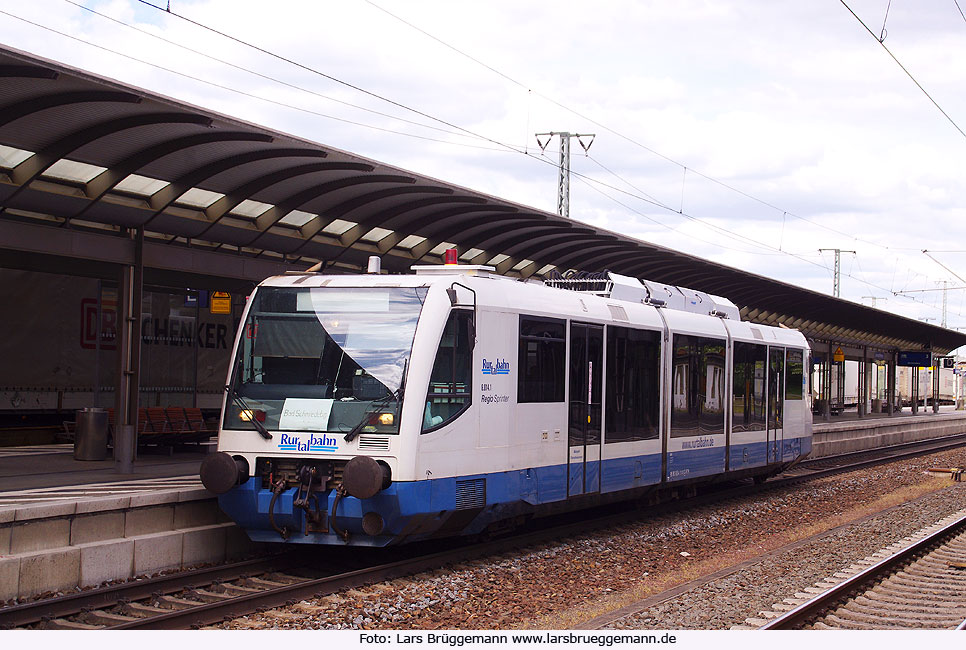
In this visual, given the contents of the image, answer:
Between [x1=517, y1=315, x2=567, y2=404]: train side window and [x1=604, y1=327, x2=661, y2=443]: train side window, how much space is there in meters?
1.24

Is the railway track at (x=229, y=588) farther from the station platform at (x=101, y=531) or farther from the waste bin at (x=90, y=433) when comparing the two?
the waste bin at (x=90, y=433)

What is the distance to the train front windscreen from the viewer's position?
1032 centimetres

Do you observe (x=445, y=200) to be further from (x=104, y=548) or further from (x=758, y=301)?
(x=758, y=301)

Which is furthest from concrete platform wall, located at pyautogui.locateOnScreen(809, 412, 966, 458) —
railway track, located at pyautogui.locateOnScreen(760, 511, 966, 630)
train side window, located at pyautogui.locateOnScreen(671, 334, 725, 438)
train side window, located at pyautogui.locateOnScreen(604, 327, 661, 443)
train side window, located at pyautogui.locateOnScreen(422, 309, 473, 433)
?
train side window, located at pyautogui.locateOnScreen(422, 309, 473, 433)

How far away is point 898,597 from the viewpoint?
388 inches

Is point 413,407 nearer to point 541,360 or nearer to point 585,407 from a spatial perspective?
point 541,360

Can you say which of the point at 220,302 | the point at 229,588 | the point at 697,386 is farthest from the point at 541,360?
the point at 220,302

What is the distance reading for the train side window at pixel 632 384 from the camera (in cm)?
1351

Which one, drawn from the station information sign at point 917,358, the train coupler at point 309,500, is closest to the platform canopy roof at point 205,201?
the train coupler at point 309,500

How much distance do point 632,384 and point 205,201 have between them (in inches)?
255

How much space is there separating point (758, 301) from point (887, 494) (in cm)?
1146

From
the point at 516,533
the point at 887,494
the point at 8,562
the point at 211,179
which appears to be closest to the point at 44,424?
the point at 211,179

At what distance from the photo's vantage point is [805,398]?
21.1 metres

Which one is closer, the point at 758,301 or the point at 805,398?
the point at 805,398
